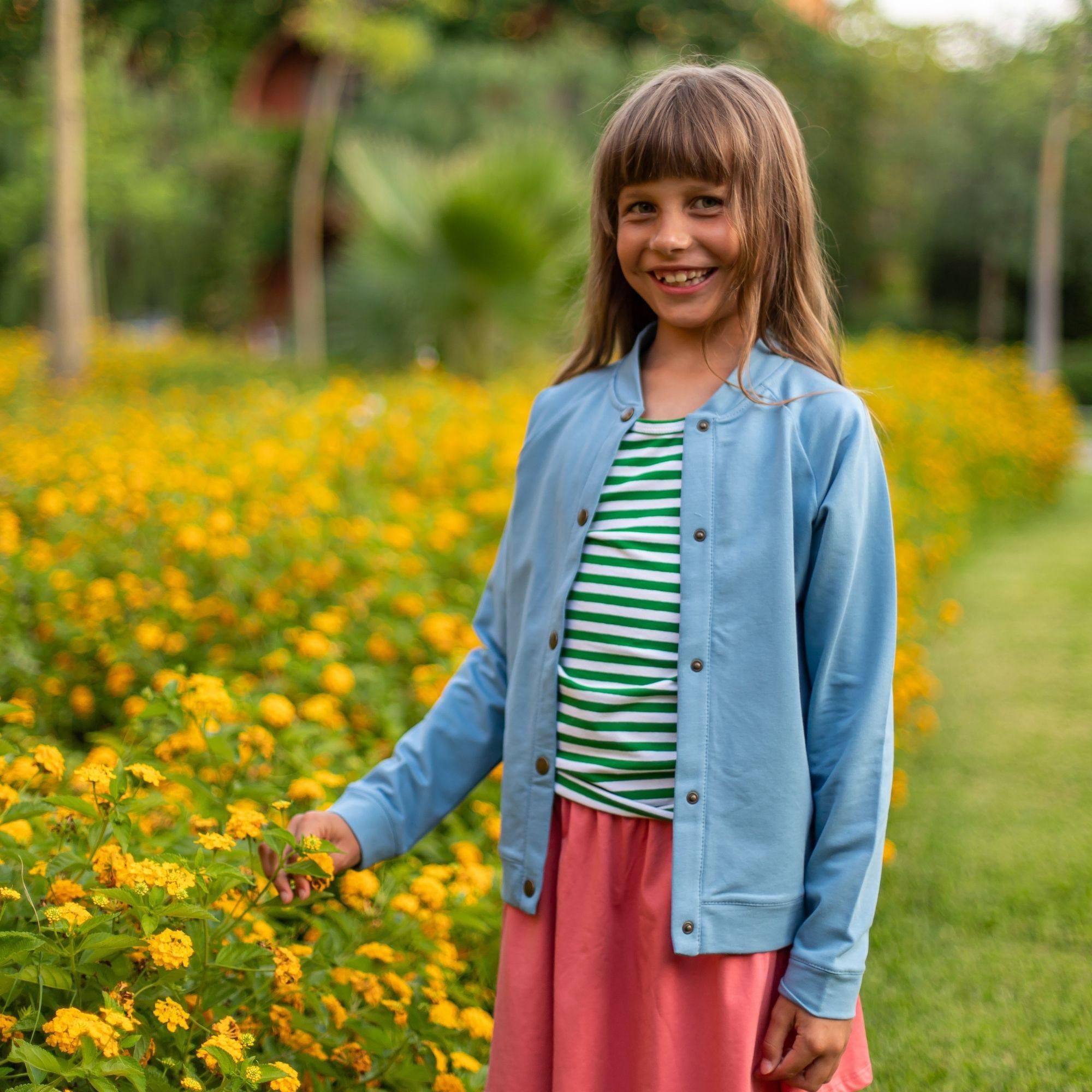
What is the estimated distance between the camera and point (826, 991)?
1160mm

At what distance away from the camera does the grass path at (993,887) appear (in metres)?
2.29

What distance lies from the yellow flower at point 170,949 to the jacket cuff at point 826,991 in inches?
23.1

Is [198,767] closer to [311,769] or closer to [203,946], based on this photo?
[311,769]

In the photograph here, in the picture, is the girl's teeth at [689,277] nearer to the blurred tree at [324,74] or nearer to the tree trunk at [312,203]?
the blurred tree at [324,74]

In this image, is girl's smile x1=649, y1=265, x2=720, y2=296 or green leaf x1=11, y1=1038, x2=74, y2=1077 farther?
girl's smile x1=649, y1=265, x2=720, y2=296

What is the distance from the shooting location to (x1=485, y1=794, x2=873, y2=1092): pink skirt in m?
1.20

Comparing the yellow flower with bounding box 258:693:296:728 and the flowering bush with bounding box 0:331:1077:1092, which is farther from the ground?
the yellow flower with bounding box 258:693:296:728

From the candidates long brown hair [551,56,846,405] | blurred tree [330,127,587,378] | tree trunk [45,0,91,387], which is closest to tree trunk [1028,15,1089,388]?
blurred tree [330,127,587,378]

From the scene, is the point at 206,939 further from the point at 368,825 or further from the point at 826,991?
the point at 826,991

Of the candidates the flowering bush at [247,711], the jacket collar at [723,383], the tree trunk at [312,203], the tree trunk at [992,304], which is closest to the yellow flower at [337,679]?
the flowering bush at [247,711]

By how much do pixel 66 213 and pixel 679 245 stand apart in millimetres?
7748

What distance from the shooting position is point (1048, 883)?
2.97 metres

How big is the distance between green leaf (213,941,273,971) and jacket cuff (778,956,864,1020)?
22.3 inches

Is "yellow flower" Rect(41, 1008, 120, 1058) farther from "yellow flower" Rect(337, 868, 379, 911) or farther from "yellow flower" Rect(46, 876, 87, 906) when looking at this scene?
"yellow flower" Rect(337, 868, 379, 911)
